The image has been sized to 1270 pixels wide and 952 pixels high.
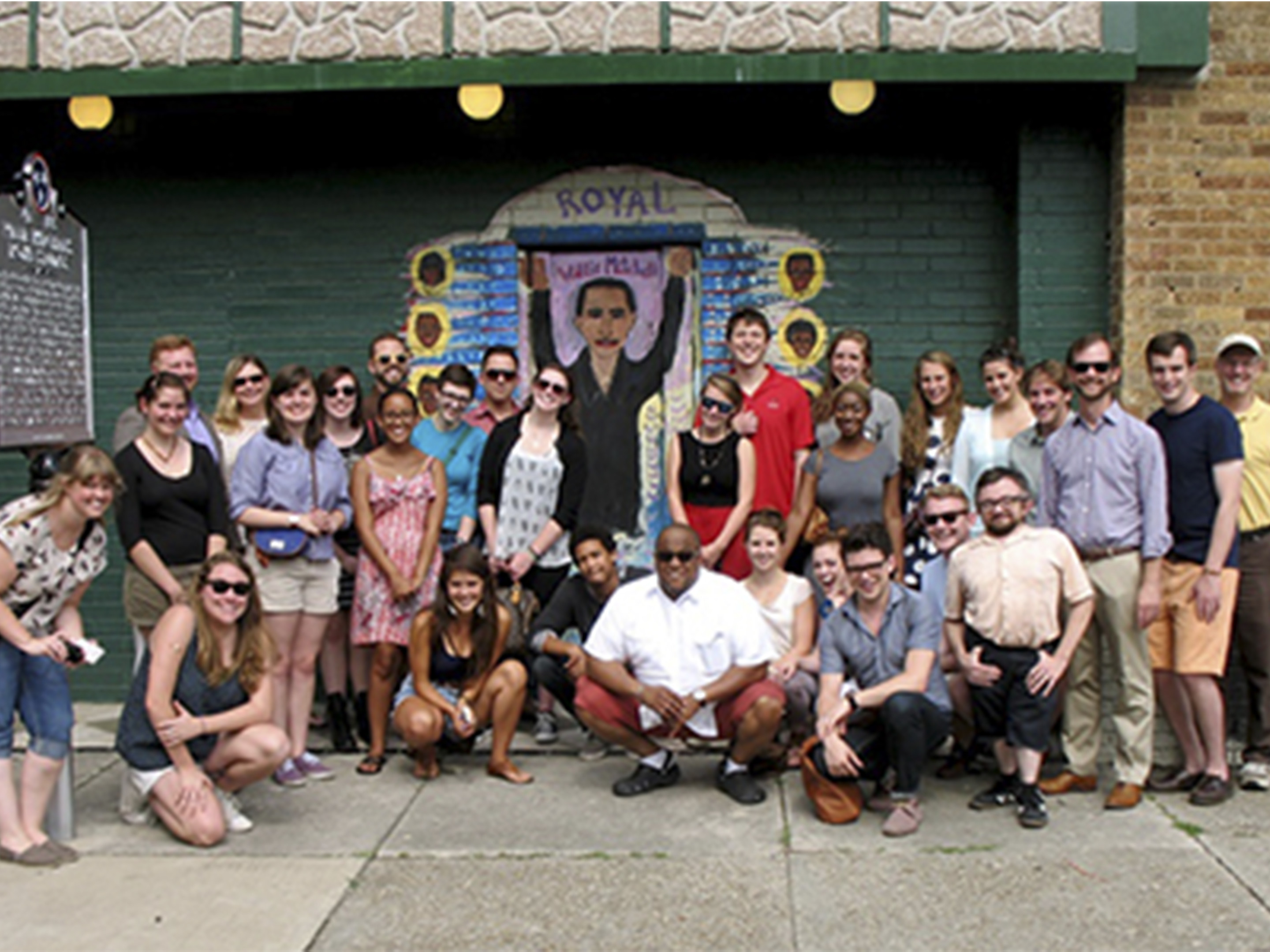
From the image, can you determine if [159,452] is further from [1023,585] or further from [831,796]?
[1023,585]

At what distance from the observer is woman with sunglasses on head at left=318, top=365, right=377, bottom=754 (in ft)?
21.2

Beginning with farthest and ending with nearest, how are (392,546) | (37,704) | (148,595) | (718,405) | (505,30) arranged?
(505,30)
(392,546)
(718,405)
(148,595)
(37,704)

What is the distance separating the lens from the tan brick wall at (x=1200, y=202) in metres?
6.86

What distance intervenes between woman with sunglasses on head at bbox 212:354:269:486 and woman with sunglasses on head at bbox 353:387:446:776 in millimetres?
540

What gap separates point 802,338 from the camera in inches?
300

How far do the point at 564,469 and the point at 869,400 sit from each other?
1468 mm

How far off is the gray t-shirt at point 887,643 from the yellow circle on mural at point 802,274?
2.57m

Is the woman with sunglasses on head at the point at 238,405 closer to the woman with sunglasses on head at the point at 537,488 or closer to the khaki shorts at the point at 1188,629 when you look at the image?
the woman with sunglasses on head at the point at 537,488

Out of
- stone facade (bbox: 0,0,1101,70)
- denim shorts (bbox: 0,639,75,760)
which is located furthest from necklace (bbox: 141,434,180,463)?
stone facade (bbox: 0,0,1101,70)

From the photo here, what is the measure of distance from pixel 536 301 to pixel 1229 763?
14.3 feet

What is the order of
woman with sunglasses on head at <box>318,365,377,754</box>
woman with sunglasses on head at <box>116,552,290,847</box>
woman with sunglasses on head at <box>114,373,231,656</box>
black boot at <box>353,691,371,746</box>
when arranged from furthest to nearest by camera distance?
black boot at <box>353,691,371,746</box>
woman with sunglasses on head at <box>318,365,377,754</box>
woman with sunglasses on head at <box>114,373,231,656</box>
woman with sunglasses on head at <box>116,552,290,847</box>

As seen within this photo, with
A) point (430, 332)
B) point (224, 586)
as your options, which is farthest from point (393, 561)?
point (430, 332)

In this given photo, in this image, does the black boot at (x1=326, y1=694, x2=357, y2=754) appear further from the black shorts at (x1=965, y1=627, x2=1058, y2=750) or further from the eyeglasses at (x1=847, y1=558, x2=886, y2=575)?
the black shorts at (x1=965, y1=627, x2=1058, y2=750)

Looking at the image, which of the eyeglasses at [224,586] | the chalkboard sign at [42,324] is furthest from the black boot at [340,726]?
the chalkboard sign at [42,324]
